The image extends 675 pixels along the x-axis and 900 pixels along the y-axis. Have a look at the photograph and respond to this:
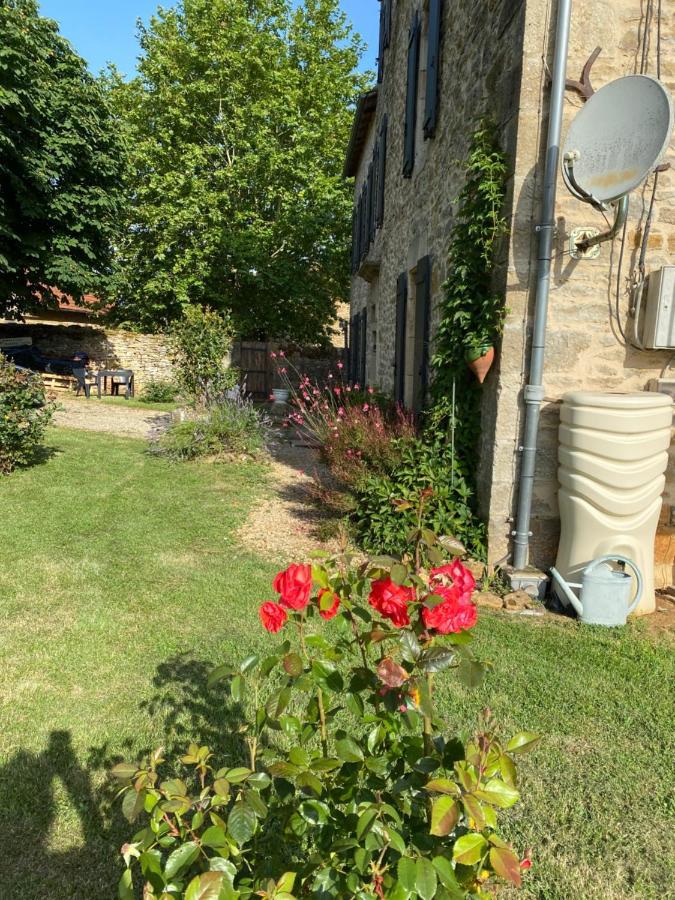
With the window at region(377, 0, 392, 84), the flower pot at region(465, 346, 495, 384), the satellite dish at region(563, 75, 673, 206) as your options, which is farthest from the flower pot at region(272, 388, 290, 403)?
the satellite dish at region(563, 75, 673, 206)

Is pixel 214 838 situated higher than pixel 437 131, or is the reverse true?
pixel 437 131

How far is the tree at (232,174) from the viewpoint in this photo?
1736cm

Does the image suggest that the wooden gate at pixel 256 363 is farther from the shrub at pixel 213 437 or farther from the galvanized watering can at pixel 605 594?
the galvanized watering can at pixel 605 594

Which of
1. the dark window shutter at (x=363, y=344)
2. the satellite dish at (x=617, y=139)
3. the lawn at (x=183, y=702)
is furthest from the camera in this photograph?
the dark window shutter at (x=363, y=344)

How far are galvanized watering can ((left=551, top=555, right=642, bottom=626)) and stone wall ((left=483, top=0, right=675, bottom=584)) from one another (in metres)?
0.54

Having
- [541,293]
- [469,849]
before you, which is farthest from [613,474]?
[469,849]

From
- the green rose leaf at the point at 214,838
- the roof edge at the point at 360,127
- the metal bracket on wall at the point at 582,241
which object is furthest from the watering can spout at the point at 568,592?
the roof edge at the point at 360,127

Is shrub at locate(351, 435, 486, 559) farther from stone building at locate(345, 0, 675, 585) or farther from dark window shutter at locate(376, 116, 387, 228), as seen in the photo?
dark window shutter at locate(376, 116, 387, 228)

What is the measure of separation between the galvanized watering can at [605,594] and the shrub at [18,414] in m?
6.18

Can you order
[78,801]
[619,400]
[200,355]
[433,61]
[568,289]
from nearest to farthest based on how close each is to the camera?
[78,801] → [619,400] → [568,289] → [433,61] → [200,355]

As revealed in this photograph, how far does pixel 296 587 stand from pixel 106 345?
1821cm

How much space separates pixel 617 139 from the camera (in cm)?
343

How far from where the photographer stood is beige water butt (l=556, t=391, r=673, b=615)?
11.9 feet

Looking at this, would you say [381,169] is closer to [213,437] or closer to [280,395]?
[213,437]
